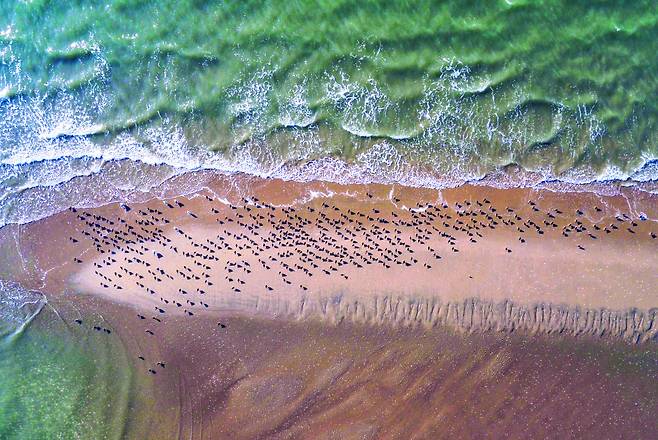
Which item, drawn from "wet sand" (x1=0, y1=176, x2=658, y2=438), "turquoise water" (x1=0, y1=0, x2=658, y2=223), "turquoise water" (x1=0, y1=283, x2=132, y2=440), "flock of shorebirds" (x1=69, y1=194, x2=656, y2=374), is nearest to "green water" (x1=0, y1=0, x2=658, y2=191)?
"turquoise water" (x1=0, y1=0, x2=658, y2=223)

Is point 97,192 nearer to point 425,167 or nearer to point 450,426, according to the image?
point 425,167

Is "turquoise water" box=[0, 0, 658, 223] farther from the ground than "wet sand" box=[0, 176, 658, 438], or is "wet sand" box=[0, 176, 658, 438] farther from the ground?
"turquoise water" box=[0, 0, 658, 223]

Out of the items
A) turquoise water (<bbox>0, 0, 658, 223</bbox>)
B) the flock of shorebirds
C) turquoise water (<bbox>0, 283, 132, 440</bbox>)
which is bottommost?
turquoise water (<bbox>0, 283, 132, 440</bbox>)

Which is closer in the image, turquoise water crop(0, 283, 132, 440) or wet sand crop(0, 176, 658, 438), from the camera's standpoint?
wet sand crop(0, 176, 658, 438)

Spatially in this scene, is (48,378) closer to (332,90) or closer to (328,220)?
(328,220)

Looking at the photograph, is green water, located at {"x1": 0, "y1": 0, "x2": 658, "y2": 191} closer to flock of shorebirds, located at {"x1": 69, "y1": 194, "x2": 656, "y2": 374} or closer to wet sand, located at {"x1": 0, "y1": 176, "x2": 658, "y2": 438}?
flock of shorebirds, located at {"x1": 69, "y1": 194, "x2": 656, "y2": 374}

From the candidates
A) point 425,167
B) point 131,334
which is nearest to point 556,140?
point 425,167

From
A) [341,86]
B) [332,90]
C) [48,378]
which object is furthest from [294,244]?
[48,378]
